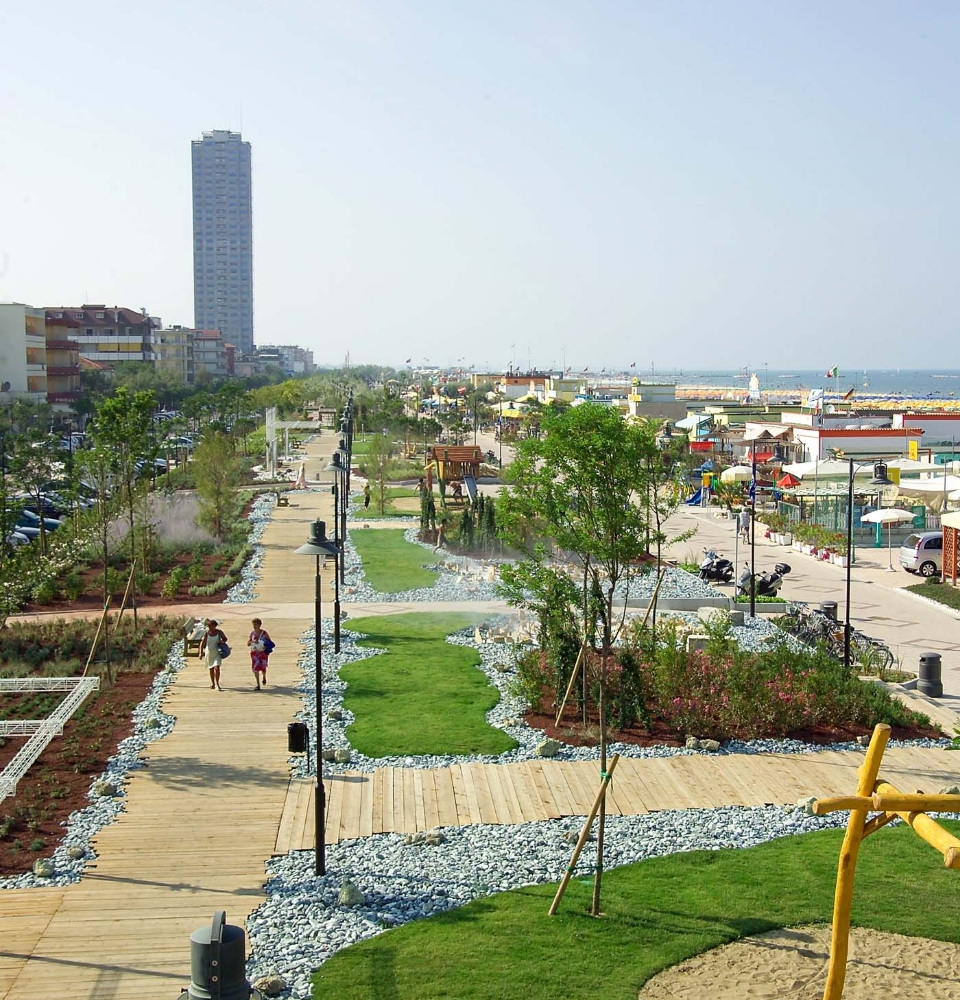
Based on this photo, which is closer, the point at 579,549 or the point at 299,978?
the point at 299,978

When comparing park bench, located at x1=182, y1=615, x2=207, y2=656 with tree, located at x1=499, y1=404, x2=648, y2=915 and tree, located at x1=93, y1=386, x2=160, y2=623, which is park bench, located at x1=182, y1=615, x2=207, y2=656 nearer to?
tree, located at x1=93, y1=386, x2=160, y2=623

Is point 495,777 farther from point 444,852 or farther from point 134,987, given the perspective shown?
point 134,987

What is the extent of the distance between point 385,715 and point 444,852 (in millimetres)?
5302

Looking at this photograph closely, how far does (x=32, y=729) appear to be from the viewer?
50.5 ft

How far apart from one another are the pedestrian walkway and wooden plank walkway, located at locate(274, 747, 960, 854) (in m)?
0.03

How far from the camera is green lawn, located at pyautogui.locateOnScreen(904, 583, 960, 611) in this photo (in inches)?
1131

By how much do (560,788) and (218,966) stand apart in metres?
8.02

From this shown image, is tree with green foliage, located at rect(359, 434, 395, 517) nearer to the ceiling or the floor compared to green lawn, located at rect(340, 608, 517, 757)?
nearer to the ceiling

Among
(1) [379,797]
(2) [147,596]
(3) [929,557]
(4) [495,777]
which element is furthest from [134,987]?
(3) [929,557]

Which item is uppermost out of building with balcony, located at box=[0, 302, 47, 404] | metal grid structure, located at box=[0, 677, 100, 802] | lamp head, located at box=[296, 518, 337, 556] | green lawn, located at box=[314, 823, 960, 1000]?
building with balcony, located at box=[0, 302, 47, 404]

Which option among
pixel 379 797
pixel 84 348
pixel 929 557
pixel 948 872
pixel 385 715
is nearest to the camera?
pixel 948 872

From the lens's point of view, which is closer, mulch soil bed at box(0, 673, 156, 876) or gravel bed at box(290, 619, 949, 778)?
mulch soil bed at box(0, 673, 156, 876)

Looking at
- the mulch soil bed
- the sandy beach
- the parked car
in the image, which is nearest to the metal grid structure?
the mulch soil bed

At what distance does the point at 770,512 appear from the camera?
44.3 m
